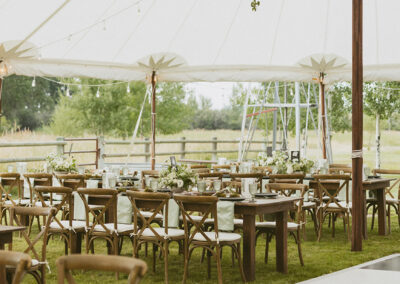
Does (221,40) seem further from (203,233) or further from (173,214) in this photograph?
(203,233)

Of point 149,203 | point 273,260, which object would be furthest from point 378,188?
point 149,203

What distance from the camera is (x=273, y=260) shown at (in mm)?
6695

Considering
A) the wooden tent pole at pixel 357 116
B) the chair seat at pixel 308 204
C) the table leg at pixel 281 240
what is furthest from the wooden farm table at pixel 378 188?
the table leg at pixel 281 240

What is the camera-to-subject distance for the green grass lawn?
19.1 ft

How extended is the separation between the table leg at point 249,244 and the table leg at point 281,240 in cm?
45

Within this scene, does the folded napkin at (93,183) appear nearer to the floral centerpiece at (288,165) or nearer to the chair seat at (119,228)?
the chair seat at (119,228)

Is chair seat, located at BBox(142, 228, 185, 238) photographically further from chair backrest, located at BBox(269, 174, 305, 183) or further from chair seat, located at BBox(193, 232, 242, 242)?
chair backrest, located at BBox(269, 174, 305, 183)

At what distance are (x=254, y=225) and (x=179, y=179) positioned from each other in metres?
1.18

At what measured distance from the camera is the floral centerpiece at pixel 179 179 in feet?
21.1

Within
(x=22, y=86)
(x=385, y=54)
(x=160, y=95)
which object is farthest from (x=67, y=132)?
(x=385, y=54)

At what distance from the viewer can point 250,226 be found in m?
5.49

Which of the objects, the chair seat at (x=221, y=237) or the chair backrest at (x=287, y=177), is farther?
the chair backrest at (x=287, y=177)

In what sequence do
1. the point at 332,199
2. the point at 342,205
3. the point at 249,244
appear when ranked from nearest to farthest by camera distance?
the point at 249,244 < the point at 332,199 < the point at 342,205

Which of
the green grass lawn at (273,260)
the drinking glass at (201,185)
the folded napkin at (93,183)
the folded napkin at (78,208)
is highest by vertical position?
the drinking glass at (201,185)
